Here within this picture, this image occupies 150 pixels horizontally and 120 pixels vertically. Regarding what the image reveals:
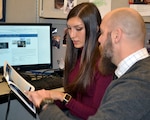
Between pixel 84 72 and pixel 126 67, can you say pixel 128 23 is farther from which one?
pixel 84 72

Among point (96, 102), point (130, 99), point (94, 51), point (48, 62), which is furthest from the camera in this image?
point (48, 62)

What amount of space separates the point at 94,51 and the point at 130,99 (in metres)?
0.66

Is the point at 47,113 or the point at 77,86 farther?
the point at 77,86

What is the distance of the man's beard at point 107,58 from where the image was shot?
3.74ft

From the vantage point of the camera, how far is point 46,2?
2168 mm

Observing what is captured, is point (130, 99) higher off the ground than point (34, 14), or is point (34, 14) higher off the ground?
point (34, 14)

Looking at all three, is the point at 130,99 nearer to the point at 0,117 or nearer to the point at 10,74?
the point at 10,74

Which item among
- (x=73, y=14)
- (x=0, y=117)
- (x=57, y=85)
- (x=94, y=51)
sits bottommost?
(x=0, y=117)

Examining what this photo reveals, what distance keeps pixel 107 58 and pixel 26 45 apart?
0.97 m

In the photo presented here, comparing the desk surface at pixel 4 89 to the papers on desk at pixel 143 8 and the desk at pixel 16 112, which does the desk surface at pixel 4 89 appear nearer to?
the desk at pixel 16 112

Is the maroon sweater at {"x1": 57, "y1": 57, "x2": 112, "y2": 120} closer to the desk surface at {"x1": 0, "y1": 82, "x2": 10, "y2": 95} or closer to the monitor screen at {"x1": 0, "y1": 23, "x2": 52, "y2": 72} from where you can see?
the desk surface at {"x1": 0, "y1": 82, "x2": 10, "y2": 95}

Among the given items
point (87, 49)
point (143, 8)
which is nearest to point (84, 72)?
point (87, 49)

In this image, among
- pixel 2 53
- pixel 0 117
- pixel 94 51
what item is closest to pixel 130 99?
pixel 94 51

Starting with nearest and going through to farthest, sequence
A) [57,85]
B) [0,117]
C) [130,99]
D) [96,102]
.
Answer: [130,99] → [96,102] → [57,85] → [0,117]
